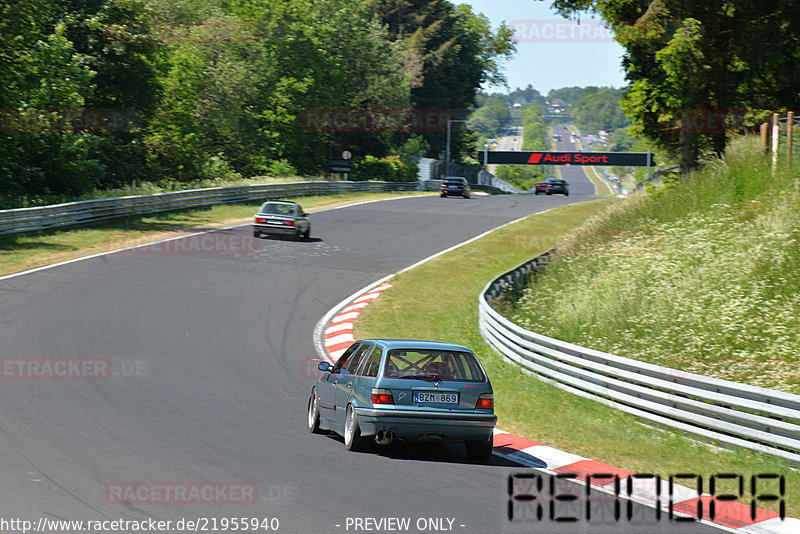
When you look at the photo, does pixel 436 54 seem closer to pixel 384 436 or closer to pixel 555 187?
pixel 555 187

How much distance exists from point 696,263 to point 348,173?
160ft

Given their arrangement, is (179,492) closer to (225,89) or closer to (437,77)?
(225,89)

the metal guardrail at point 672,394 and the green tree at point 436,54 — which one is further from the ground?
the green tree at point 436,54

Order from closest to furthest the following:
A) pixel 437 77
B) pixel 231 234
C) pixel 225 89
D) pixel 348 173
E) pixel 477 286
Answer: pixel 477 286 → pixel 231 234 → pixel 225 89 → pixel 348 173 → pixel 437 77

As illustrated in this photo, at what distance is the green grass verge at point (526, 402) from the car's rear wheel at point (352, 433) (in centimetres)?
258

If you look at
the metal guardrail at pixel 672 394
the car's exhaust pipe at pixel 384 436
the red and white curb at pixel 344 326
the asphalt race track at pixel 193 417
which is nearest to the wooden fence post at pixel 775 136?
the asphalt race track at pixel 193 417

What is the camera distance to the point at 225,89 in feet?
197

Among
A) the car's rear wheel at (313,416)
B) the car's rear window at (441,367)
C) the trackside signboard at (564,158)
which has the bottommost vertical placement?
the car's rear wheel at (313,416)

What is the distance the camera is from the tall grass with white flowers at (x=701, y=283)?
14711 millimetres

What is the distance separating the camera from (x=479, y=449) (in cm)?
1028

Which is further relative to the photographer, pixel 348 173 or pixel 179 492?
pixel 348 173

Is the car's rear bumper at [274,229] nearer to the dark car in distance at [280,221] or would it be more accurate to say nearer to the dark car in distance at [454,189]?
the dark car in distance at [280,221]

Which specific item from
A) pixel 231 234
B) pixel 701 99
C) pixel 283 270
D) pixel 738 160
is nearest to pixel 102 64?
pixel 231 234

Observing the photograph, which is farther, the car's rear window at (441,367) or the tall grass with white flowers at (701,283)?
the tall grass with white flowers at (701,283)
